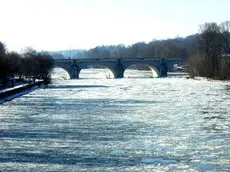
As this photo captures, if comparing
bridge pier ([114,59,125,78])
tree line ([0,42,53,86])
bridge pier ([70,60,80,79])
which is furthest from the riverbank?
bridge pier ([114,59,125,78])

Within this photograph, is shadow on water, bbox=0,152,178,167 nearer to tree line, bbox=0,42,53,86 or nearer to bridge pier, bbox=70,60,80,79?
tree line, bbox=0,42,53,86

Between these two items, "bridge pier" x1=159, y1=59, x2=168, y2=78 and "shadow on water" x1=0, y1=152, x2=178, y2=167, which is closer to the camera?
"shadow on water" x1=0, y1=152, x2=178, y2=167

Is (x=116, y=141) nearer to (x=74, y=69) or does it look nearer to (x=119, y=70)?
(x=74, y=69)

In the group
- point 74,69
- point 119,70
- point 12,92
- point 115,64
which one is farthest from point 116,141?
point 115,64

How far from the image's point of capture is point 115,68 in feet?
474

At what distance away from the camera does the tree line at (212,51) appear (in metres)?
109

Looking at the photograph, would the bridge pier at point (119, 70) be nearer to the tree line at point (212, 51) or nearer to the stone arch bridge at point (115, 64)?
the stone arch bridge at point (115, 64)

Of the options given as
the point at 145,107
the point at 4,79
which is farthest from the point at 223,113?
the point at 4,79

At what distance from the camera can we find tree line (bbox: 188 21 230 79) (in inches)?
4279

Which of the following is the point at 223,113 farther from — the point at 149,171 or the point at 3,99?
the point at 3,99

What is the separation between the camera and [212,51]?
11138 centimetres

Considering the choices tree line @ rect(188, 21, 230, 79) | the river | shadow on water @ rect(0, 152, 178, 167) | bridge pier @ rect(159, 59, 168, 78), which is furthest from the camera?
bridge pier @ rect(159, 59, 168, 78)

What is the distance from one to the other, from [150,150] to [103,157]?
221 centimetres

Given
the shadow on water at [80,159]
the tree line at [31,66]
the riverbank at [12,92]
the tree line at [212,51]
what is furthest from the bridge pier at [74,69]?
the shadow on water at [80,159]
